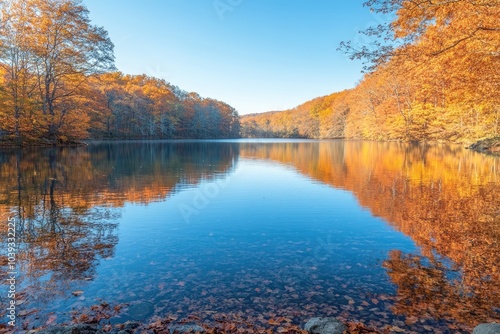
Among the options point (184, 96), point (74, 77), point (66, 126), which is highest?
point (184, 96)

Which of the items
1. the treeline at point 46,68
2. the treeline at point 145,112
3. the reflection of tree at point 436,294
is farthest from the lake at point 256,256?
the treeline at point 145,112

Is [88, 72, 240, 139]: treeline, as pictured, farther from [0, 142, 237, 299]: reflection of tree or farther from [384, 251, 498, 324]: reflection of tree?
[384, 251, 498, 324]: reflection of tree

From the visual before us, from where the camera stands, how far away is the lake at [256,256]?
4.73 metres

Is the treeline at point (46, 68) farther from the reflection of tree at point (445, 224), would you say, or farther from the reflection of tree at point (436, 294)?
the reflection of tree at point (436, 294)

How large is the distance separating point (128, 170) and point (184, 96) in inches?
3973

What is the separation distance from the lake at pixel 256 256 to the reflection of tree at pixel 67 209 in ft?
0.17

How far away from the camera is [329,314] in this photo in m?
4.65

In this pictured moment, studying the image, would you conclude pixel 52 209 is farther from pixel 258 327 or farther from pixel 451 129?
pixel 451 129

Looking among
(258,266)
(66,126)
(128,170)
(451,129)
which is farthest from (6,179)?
(451,129)

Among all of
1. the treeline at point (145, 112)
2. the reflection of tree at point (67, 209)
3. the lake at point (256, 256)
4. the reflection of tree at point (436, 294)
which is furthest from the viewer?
the treeline at point (145, 112)

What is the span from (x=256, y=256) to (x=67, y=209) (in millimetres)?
7391

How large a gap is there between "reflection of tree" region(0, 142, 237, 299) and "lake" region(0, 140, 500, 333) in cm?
5

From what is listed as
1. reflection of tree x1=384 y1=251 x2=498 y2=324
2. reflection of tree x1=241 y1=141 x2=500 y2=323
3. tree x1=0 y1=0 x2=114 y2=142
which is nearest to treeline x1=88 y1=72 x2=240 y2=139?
tree x1=0 y1=0 x2=114 y2=142

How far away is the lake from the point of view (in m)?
4.73
